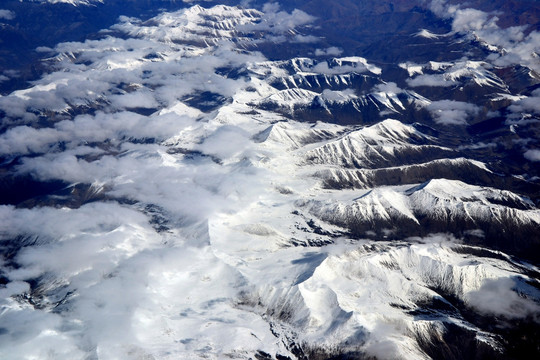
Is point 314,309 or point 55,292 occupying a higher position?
point 314,309

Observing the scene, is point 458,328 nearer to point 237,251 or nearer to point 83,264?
point 237,251

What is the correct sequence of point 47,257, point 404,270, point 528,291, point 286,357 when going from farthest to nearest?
point 47,257, point 404,270, point 528,291, point 286,357

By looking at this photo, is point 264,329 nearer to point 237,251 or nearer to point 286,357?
point 286,357

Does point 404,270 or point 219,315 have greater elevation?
point 404,270

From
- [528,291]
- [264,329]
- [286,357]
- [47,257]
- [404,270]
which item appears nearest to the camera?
[286,357]

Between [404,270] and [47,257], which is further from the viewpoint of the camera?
[47,257]

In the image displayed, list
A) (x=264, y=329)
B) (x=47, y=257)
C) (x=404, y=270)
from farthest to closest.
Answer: (x=47, y=257) < (x=404, y=270) < (x=264, y=329)

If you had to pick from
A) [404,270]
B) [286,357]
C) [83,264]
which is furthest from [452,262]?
[83,264]

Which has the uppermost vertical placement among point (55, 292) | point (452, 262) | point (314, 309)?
point (452, 262)

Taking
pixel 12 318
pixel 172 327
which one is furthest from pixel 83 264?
pixel 172 327
